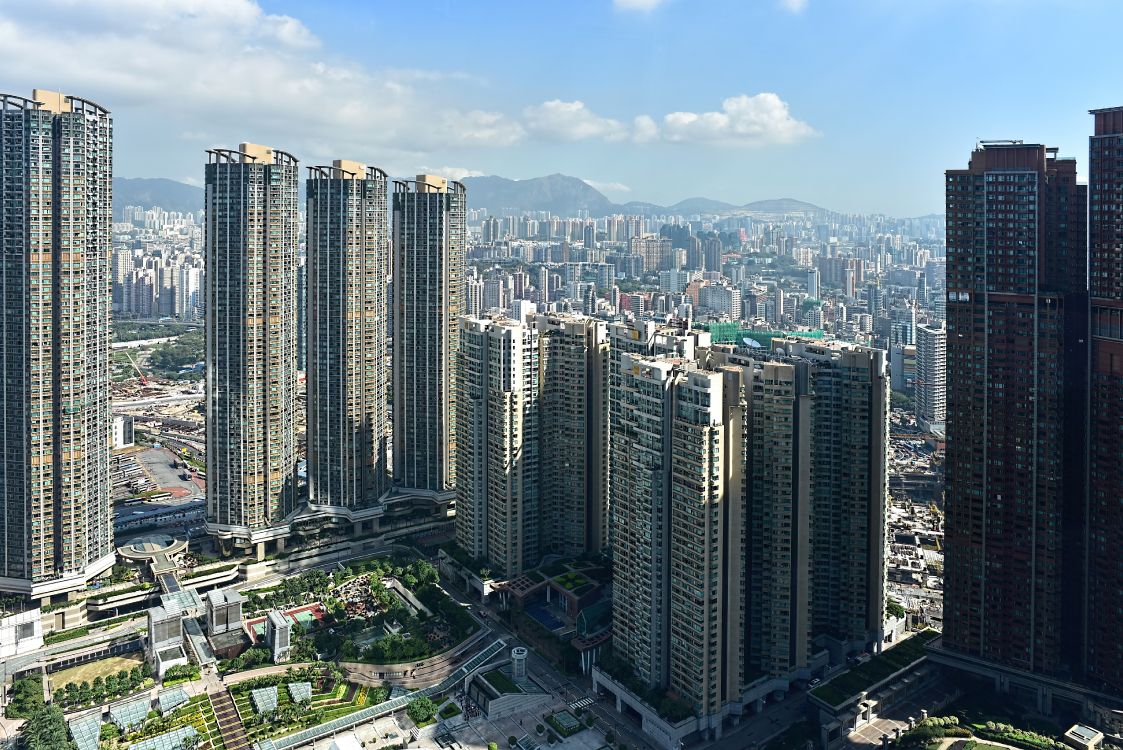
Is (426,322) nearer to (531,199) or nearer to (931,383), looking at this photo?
(931,383)

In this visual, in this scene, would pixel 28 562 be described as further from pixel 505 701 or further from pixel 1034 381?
pixel 1034 381

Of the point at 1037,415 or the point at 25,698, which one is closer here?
the point at 1037,415

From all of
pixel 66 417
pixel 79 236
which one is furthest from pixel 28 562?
pixel 79 236

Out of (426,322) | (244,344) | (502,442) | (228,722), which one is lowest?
(228,722)

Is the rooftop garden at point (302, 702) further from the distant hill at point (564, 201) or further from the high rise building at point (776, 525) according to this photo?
the distant hill at point (564, 201)

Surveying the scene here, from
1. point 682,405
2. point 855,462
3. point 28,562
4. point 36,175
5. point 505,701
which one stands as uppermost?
point 36,175

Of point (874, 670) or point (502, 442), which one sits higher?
point (502, 442)

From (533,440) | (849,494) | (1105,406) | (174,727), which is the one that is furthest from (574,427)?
(1105,406)
